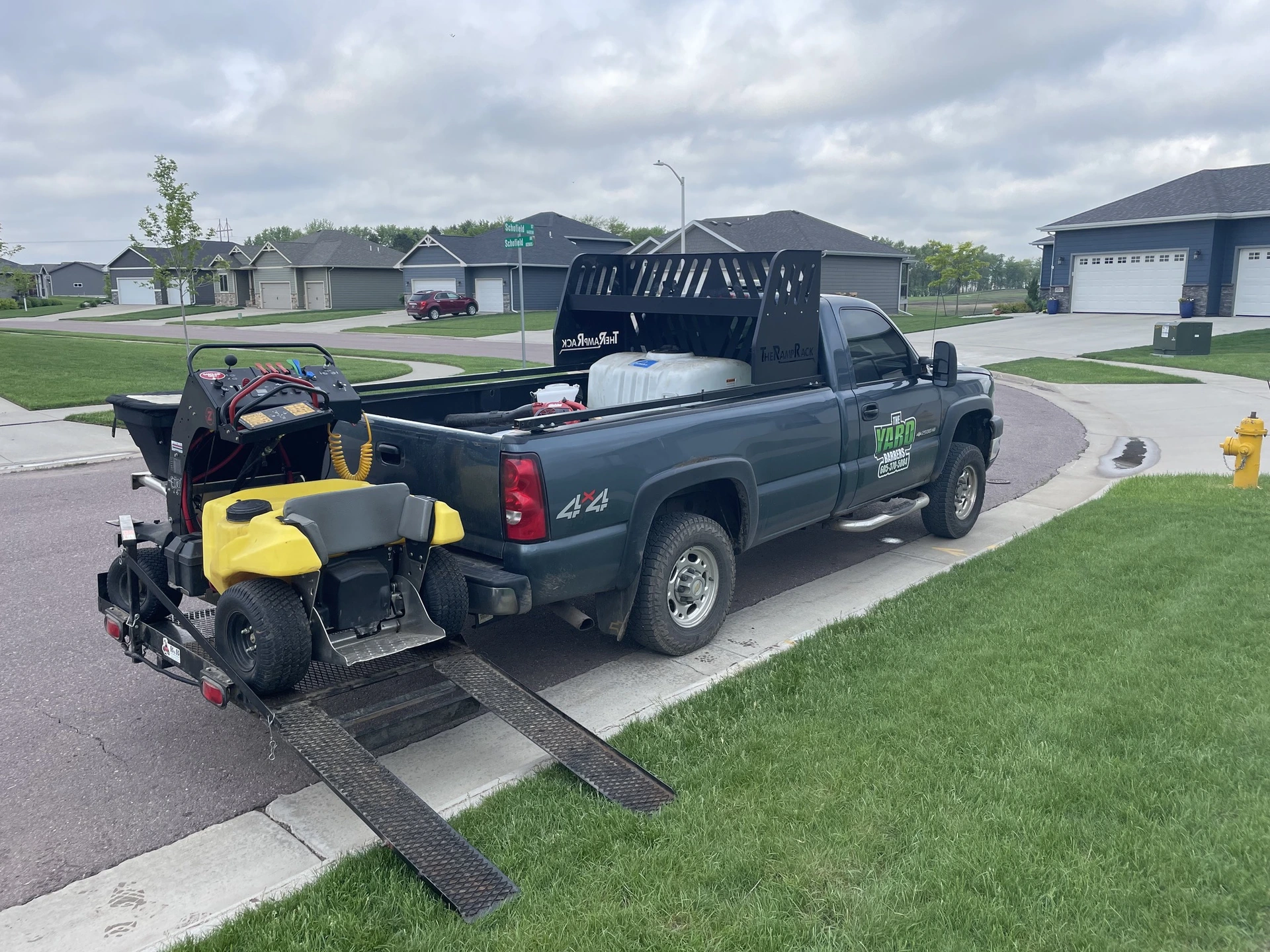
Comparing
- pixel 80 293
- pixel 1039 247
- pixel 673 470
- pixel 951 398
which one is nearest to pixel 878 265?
pixel 1039 247

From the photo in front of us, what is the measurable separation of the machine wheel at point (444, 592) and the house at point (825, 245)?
1544 inches

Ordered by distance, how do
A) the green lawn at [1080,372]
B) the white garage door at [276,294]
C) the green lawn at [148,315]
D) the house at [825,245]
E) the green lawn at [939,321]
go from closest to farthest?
the green lawn at [1080,372] < the green lawn at [939,321] < the house at [825,245] < the green lawn at [148,315] < the white garage door at [276,294]

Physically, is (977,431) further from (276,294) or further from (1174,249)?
(276,294)

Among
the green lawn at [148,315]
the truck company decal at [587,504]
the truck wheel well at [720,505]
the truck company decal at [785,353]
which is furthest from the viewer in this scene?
the green lawn at [148,315]

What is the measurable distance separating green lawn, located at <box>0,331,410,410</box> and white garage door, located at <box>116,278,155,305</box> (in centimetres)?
5045

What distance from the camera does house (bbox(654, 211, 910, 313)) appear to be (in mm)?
43562

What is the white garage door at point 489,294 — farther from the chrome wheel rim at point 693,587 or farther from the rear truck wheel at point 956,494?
the chrome wheel rim at point 693,587

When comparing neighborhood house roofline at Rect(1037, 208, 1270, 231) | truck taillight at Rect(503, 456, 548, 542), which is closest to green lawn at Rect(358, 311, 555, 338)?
neighborhood house roofline at Rect(1037, 208, 1270, 231)

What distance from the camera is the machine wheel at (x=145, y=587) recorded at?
14.8ft

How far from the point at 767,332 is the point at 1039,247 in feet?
147

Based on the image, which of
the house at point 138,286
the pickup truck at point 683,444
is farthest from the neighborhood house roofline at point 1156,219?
the house at point 138,286

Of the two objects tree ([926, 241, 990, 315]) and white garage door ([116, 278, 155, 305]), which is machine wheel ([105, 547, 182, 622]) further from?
white garage door ([116, 278, 155, 305])

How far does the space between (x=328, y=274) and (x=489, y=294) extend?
1127cm

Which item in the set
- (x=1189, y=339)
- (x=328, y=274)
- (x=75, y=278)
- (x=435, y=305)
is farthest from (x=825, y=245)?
(x=75, y=278)
